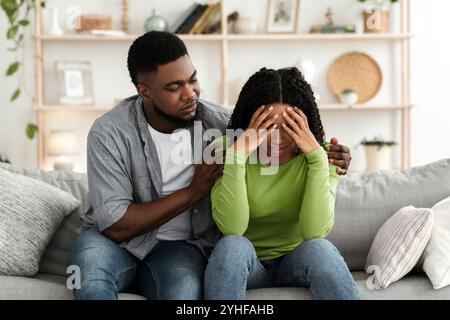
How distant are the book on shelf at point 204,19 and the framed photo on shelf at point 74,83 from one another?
30.2 inches

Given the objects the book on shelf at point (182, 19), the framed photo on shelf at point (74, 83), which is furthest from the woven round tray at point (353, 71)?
the framed photo on shelf at point (74, 83)

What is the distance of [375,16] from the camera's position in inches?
184

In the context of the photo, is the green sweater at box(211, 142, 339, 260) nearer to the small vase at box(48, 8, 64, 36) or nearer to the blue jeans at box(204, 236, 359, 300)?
the blue jeans at box(204, 236, 359, 300)

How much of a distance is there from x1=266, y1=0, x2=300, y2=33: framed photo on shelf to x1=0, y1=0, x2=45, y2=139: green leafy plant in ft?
4.79

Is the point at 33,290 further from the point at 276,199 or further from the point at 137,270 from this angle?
the point at 276,199

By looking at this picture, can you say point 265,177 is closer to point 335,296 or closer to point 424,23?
point 335,296

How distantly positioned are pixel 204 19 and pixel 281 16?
1.67 ft

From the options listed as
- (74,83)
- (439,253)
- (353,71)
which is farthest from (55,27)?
(439,253)

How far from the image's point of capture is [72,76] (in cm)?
472

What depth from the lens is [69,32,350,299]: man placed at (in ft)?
6.13

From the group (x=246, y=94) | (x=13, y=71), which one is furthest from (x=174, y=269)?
(x=13, y=71)

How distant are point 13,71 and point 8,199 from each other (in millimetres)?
2597

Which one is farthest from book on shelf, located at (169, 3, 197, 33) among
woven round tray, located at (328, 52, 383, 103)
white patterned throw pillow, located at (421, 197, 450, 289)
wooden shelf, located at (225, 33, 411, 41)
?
white patterned throw pillow, located at (421, 197, 450, 289)

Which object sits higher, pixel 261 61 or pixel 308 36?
pixel 308 36
